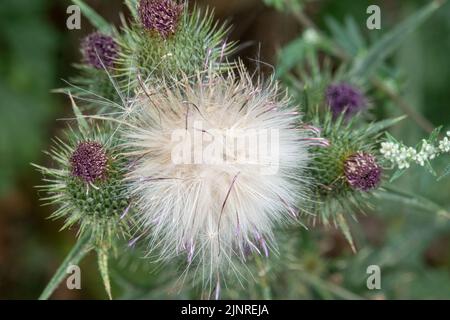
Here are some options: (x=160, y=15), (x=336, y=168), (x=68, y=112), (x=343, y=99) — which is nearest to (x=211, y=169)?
(x=336, y=168)

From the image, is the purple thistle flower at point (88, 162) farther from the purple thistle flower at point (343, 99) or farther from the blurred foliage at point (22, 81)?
the blurred foliage at point (22, 81)

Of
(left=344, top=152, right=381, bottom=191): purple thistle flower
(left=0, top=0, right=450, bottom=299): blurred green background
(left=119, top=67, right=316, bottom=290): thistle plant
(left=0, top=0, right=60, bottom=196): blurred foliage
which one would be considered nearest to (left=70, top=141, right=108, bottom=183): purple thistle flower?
(left=119, top=67, right=316, bottom=290): thistle plant

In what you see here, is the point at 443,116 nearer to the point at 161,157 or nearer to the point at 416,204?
the point at 416,204

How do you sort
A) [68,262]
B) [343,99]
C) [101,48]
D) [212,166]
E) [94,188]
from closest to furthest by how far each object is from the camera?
[212,166] < [94,188] < [68,262] < [101,48] < [343,99]

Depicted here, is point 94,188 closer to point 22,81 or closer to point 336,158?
point 336,158

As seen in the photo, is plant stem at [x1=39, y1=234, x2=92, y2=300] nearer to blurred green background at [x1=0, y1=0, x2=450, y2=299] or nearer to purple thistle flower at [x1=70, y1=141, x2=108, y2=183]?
purple thistle flower at [x1=70, y1=141, x2=108, y2=183]

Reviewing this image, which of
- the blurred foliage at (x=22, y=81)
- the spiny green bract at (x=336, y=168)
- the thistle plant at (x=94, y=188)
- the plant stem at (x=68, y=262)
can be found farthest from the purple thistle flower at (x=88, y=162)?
the blurred foliage at (x=22, y=81)

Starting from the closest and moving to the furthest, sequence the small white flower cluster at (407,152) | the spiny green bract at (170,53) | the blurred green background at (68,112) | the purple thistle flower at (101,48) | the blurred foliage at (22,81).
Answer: the small white flower cluster at (407,152) < the spiny green bract at (170,53) < the purple thistle flower at (101,48) < the blurred green background at (68,112) < the blurred foliage at (22,81)
